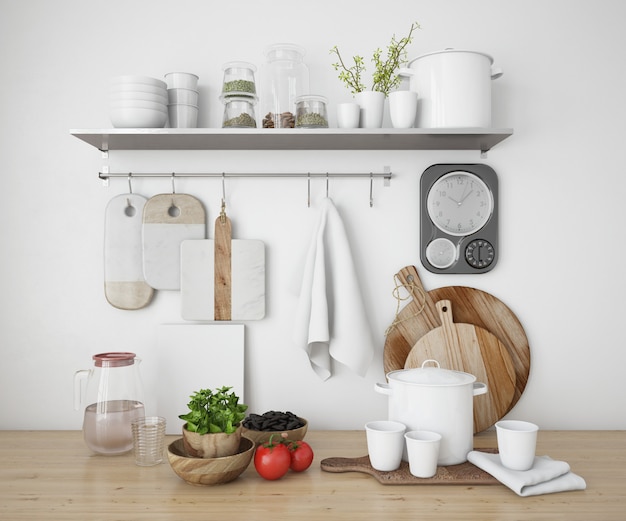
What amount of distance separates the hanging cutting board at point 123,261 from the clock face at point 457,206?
0.81 metres

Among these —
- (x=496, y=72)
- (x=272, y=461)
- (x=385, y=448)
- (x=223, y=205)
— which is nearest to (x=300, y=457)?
(x=272, y=461)

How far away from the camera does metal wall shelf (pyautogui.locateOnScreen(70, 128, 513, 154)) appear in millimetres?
1482

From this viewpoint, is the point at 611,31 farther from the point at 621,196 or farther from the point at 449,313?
the point at 449,313

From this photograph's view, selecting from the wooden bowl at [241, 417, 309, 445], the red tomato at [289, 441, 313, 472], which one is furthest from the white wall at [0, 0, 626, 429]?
the red tomato at [289, 441, 313, 472]

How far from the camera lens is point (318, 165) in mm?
1692

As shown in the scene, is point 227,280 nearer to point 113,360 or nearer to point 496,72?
point 113,360

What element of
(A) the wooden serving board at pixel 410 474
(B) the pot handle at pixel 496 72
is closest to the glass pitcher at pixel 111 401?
(A) the wooden serving board at pixel 410 474

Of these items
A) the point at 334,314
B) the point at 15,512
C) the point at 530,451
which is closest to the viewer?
the point at 15,512

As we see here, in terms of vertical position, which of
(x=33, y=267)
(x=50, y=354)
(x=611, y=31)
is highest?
(x=611, y=31)

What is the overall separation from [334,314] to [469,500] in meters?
0.60

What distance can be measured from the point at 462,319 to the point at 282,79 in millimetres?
804

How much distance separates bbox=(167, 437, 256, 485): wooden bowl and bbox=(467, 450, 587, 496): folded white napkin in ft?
1.67

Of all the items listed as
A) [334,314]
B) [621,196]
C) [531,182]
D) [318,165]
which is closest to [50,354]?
[334,314]

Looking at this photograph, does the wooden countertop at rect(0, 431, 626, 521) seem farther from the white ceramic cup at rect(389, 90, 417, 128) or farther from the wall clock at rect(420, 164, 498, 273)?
the white ceramic cup at rect(389, 90, 417, 128)
